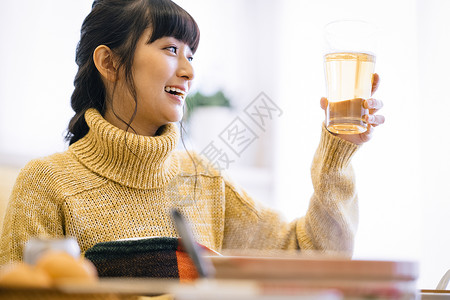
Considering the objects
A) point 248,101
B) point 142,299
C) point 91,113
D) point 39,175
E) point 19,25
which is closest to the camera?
point 142,299

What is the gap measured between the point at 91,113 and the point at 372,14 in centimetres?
112

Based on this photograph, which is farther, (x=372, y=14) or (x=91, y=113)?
(x=372, y=14)

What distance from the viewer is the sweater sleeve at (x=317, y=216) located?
1.10 m

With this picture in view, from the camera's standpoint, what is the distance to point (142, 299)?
0.61m

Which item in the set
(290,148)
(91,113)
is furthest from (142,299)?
(290,148)

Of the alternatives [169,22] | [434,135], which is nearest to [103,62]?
[169,22]

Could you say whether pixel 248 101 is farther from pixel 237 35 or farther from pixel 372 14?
pixel 372 14

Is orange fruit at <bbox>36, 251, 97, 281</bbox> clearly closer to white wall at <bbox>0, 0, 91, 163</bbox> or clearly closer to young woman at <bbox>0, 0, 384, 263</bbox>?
young woman at <bbox>0, 0, 384, 263</bbox>

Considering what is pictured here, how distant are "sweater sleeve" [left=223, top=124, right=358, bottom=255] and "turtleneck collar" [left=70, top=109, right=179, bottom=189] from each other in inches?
9.1

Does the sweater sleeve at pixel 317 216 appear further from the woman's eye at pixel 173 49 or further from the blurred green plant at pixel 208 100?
the blurred green plant at pixel 208 100

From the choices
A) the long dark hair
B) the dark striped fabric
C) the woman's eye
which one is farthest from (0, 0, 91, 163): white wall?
the dark striped fabric

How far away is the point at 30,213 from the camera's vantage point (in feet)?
3.29

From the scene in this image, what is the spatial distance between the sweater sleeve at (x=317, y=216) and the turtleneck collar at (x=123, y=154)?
23 centimetres

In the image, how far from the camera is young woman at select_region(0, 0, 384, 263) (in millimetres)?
1033
